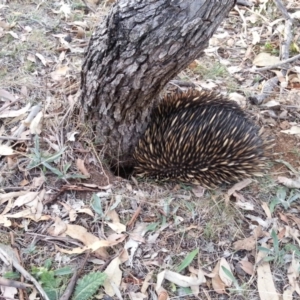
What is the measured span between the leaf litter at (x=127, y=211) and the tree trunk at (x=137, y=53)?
0.74 feet

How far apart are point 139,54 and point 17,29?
148 cm

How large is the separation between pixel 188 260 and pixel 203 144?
2.24 ft

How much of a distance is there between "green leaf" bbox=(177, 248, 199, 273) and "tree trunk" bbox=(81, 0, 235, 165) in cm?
74

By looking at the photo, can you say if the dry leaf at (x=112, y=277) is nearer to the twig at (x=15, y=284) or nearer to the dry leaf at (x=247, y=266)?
the twig at (x=15, y=284)

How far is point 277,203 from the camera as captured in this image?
224 centimetres

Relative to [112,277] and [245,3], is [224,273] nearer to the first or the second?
[112,277]

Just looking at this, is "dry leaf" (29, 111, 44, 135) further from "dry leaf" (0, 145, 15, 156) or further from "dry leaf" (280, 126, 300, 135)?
"dry leaf" (280, 126, 300, 135)

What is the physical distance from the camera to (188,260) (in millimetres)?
1911

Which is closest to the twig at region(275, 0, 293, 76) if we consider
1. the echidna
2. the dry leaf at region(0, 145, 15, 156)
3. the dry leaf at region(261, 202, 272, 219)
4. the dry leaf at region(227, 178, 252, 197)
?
the echidna

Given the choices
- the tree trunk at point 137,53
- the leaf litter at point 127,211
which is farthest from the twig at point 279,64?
the tree trunk at point 137,53

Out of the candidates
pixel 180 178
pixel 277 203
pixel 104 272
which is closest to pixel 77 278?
pixel 104 272

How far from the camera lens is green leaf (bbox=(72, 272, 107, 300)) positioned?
173cm

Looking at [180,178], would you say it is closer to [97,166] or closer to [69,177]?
[97,166]

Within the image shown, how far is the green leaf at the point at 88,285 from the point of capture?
5.68 feet
